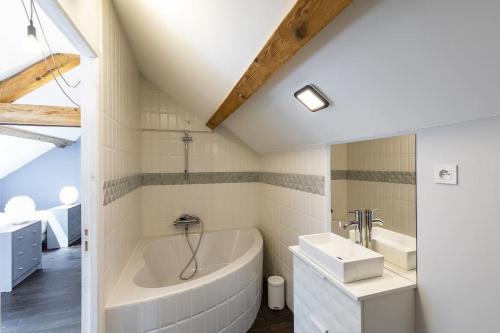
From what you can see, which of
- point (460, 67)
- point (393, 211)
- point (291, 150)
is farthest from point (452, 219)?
point (291, 150)

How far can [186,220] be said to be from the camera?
2834 mm

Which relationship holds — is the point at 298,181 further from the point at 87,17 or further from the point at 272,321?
the point at 87,17

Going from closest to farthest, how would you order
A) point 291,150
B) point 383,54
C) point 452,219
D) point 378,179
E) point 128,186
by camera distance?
1. point 383,54
2. point 452,219
3. point 378,179
4. point 128,186
5. point 291,150

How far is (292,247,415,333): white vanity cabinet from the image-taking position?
1025 millimetres

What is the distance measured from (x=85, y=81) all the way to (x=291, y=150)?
1678 millimetres

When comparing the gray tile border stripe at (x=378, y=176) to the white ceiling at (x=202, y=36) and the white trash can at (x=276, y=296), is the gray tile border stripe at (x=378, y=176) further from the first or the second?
the white trash can at (x=276, y=296)

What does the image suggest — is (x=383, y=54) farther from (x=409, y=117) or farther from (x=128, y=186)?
(x=128, y=186)

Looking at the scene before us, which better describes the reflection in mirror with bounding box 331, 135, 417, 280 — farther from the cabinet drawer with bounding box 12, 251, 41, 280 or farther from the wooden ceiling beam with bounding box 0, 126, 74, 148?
the wooden ceiling beam with bounding box 0, 126, 74, 148

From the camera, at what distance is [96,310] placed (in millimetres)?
1231

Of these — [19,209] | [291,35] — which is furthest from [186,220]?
[19,209]

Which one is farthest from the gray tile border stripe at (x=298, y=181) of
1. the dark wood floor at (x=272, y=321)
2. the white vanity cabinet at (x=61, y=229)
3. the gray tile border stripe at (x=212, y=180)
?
the white vanity cabinet at (x=61, y=229)

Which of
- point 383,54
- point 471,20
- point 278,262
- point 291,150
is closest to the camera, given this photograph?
point 471,20

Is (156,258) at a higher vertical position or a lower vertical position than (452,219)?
lower

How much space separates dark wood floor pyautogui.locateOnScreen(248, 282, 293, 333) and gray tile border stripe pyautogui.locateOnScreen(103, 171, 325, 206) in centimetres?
121
